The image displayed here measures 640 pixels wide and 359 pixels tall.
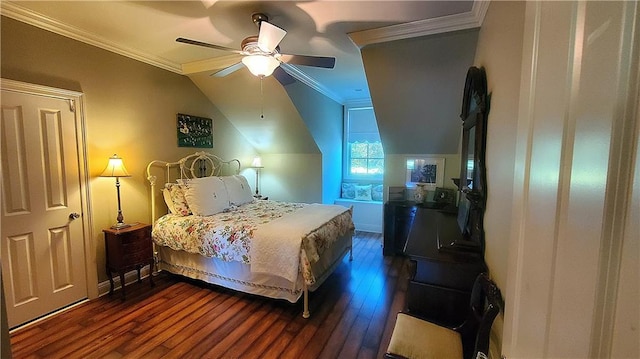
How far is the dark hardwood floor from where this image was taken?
78.9 inches

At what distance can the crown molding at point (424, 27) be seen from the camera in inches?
77.7

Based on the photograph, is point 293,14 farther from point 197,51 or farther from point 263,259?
point 263,259

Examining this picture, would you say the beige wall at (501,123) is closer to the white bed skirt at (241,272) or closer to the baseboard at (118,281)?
the white bed skirt at (241,272)

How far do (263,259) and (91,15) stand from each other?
2.60m

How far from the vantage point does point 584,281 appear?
1.32 feet

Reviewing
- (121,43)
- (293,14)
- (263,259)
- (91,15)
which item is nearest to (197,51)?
(121,43)

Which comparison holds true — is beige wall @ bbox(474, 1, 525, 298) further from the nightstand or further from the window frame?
the window frame

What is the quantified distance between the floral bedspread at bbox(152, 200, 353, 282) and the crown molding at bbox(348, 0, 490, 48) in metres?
1.87

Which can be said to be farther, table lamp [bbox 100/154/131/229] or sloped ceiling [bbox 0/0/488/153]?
table lamp [bbox 100/154/131/229]

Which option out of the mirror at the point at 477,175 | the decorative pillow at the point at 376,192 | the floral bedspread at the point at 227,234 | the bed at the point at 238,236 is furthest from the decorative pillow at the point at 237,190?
the mirror at the point at 477,175

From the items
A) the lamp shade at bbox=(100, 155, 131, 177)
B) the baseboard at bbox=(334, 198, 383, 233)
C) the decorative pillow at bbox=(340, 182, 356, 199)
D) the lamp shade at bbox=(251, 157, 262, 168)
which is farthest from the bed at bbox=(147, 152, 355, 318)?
the decorative pillow at bbox=(340, 182, 356, 199)

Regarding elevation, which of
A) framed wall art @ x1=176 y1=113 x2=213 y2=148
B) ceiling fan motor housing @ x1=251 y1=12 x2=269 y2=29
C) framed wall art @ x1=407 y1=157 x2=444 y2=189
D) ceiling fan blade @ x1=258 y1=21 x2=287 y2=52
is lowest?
framed wall art @ x1=407 y1=157 x2=444 y2=189

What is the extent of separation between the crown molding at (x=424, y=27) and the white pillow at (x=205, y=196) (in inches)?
95.9

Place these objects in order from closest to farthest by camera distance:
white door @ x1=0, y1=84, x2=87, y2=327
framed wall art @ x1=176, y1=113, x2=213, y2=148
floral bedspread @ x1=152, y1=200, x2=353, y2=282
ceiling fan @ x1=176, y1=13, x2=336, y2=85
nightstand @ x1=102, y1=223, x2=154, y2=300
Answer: ceiling fan @ x1=176, y1=13, x2=336, y2=85, white door @ x1=0, y1=84, x2=87, y2=327, floral bedspread @ x1=152, y1=200, x2=353, y2=282, nightstand @ x1=102, y1=223, x2=154, y2=300, framed wall art @ x1=176, y1=113, x2=213, y2=148
